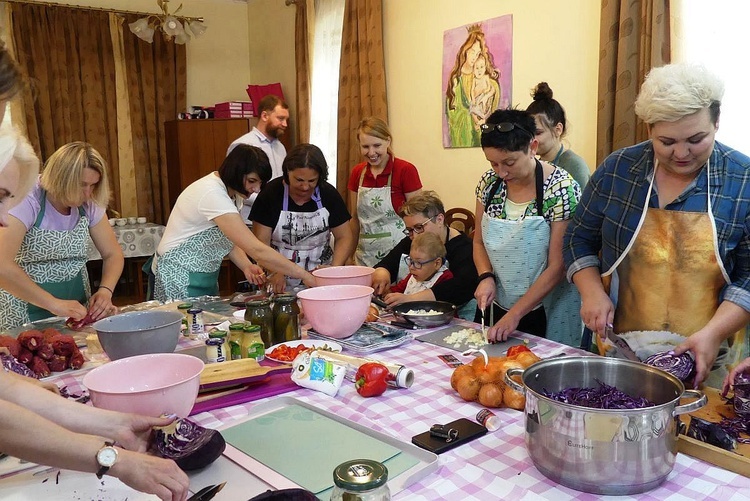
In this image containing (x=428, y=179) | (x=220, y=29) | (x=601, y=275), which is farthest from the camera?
(x=220, y=29)

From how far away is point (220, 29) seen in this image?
675cm

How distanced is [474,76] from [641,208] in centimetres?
259

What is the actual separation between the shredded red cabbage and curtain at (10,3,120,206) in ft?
18.9

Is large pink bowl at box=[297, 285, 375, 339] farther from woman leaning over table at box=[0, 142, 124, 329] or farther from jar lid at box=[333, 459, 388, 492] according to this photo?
jar lid at box=[333, 459, 388, 492]

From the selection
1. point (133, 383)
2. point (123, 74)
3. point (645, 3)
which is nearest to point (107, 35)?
point (123, 74)

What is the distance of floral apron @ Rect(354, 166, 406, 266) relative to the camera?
367cm

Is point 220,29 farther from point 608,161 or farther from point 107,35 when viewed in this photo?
point 608,161

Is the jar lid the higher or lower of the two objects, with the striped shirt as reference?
lower

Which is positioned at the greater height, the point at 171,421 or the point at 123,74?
the point at 123,74

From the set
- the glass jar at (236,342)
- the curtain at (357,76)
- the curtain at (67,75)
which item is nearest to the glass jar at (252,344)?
the glass jar at (236,342)

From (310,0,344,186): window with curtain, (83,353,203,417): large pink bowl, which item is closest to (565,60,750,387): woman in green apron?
(83,353,203,417): large pink bowl

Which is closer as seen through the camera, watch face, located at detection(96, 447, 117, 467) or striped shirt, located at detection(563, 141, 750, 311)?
watch face, located at detection(96, 447, 117, 467)

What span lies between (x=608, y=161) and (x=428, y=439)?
3.50 ft

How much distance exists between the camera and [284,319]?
6.19 ft
